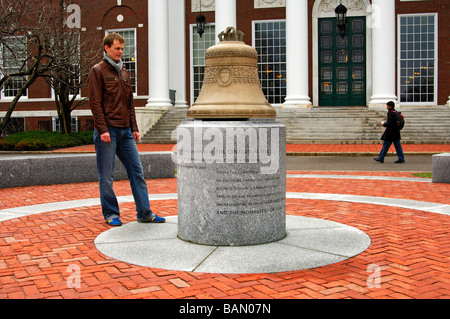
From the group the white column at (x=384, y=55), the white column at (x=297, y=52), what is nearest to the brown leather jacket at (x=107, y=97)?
the white column at (x=297, y=52)

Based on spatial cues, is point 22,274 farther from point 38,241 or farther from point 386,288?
point 386,288

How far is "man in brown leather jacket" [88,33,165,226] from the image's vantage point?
236 inches

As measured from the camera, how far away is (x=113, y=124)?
605 cm

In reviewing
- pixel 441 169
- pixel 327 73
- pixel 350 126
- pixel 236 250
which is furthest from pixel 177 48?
pixel 236 250

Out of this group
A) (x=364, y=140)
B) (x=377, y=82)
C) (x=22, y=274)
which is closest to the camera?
(x=22, y=274)

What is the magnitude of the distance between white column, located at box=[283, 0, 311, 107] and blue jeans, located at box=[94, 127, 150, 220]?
20.5 metres

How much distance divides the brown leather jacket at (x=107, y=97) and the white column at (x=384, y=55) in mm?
21533

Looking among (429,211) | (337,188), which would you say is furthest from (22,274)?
(337,188)

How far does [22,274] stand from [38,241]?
121 cm

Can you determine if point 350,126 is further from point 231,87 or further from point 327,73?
point 231,87

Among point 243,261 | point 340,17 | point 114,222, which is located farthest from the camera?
point 340,17

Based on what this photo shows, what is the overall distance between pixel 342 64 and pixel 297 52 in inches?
194

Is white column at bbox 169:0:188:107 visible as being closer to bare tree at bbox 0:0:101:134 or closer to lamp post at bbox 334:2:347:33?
bare tree at bbox 0:0:101:134
